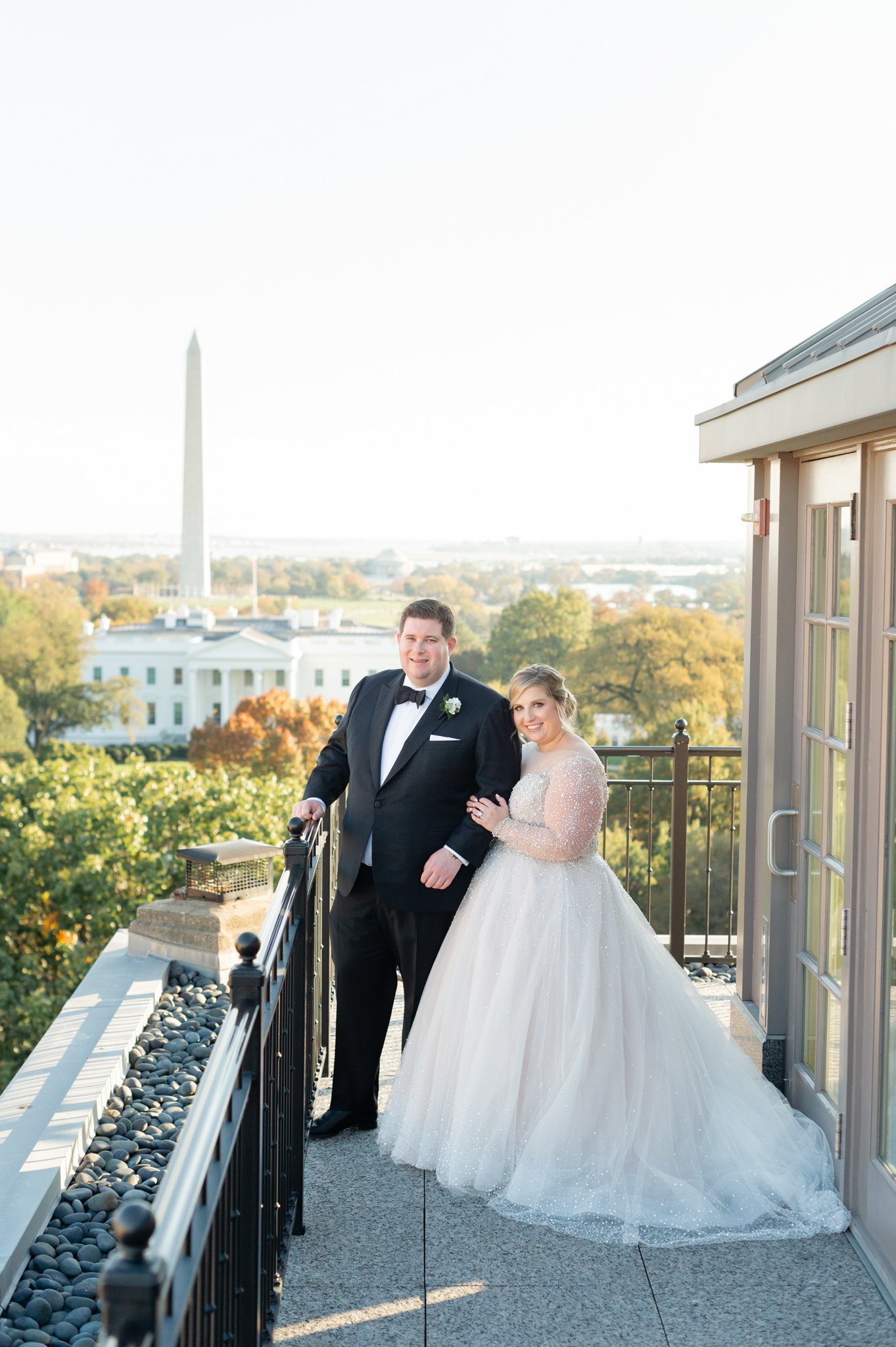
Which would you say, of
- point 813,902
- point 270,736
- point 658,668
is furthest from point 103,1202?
point 658,668

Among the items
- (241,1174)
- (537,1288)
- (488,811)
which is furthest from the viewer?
(488,811)

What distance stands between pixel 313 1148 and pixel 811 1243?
4.74ft

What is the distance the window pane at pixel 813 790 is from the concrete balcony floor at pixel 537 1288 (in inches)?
45.5

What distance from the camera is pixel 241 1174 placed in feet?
7.28

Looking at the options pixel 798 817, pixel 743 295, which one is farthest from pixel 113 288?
pixel 798 817

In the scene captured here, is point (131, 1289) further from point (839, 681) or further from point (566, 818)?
point (839, 681)

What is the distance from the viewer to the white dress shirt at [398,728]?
3.76 metres

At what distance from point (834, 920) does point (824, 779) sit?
0.41 metres

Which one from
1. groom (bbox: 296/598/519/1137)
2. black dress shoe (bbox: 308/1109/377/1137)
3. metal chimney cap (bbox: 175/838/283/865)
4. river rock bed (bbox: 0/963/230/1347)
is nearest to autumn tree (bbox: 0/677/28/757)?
metal chimney cap (bbox: 175/838/283/865)

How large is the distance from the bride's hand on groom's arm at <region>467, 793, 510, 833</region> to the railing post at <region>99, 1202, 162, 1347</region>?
2392 mm

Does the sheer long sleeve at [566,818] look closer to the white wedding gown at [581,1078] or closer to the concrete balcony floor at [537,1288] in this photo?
the white wedding gown at [581,1078]

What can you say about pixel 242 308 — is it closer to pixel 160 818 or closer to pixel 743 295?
pixel 743 295

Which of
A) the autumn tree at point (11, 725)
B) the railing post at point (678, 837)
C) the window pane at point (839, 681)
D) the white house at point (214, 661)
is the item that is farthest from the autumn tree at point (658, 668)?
the window pane at point (839, 681)

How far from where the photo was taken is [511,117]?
244 feet
